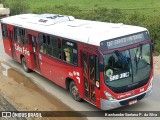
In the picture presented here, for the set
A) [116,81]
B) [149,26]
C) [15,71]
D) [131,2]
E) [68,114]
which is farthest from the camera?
[131,2]

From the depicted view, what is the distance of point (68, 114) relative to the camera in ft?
38.0

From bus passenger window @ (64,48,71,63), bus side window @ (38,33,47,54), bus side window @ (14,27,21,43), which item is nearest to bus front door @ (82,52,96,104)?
bus passenger window @ (64,48,71,63)

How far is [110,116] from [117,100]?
80 cm

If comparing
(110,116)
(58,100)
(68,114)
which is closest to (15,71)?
(58,100)

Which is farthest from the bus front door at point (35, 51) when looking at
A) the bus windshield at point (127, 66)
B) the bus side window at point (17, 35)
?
the bus windshield at point (127, 66)

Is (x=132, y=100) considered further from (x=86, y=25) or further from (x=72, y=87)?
(x=86, y=25)

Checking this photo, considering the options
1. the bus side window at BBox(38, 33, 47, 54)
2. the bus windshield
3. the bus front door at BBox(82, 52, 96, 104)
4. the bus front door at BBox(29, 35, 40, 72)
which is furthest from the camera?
the bus front door at BBox(29, 35, 40, 72)

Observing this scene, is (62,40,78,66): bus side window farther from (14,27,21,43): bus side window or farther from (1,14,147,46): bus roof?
(14,27,21,43): bus side window

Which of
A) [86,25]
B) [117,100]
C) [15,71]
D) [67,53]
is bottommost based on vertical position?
[15,71]

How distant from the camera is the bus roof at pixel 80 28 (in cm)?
1077

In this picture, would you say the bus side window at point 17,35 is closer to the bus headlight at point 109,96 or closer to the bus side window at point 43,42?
the bus side window at point 43,42

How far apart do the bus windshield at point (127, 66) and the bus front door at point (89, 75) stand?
0.54 meters

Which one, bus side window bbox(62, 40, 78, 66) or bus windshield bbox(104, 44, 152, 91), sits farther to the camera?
bus side window bbox(62, 40, 78, 66)

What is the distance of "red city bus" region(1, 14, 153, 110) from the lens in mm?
10399
